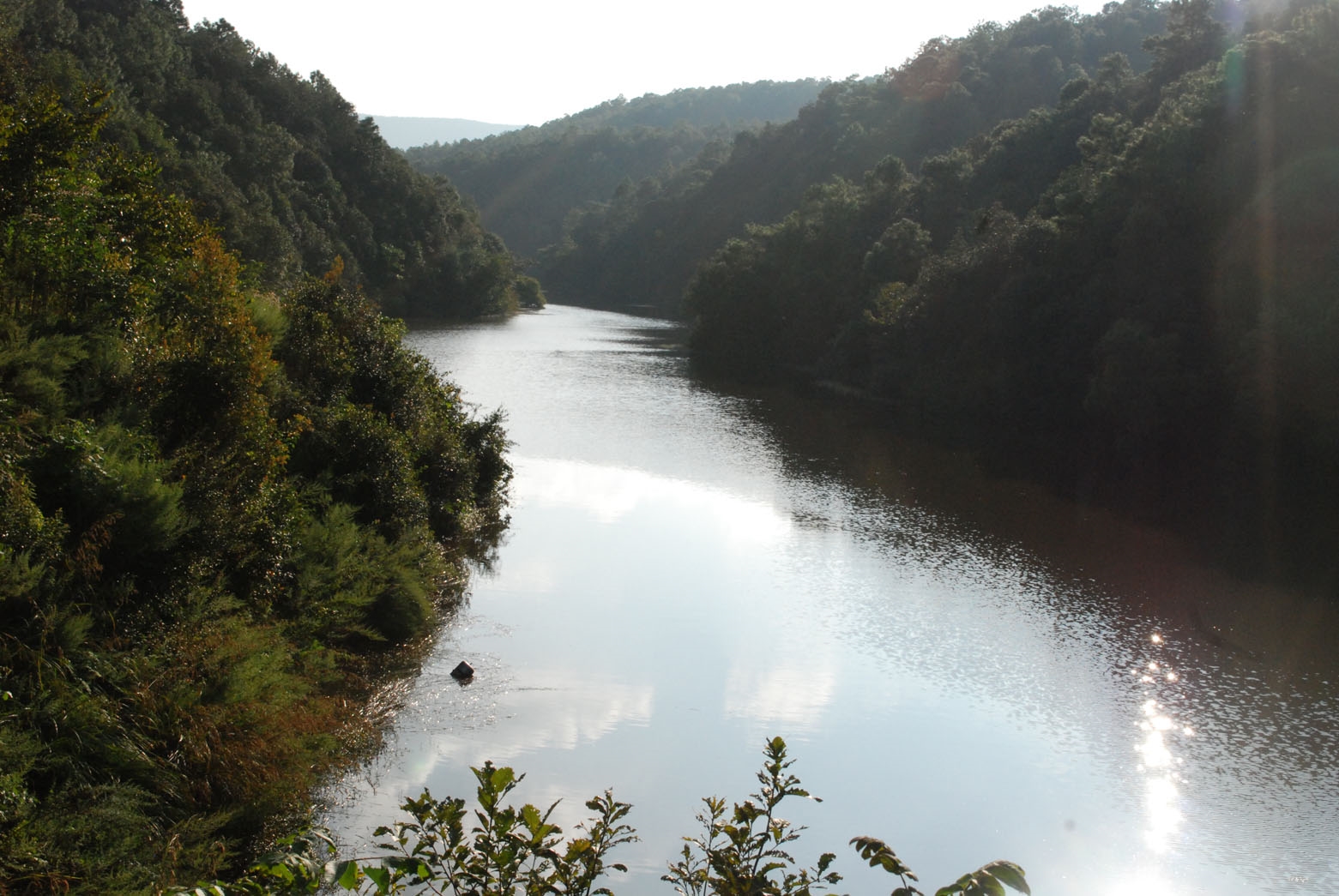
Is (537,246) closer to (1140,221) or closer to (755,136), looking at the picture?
(755,136)

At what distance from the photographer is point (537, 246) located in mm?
148500

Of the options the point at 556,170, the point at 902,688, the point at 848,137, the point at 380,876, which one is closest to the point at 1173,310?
the point at 902,688

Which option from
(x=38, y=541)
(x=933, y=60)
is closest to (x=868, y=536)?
(x=38, y=541)

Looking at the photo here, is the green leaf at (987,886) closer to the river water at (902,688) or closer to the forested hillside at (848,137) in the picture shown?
the river water at (902,688)

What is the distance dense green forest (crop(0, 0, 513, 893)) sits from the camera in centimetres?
848

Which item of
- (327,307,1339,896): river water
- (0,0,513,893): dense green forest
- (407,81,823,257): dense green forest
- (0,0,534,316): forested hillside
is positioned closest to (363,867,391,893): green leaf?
(0,0,513,893): dense green forest

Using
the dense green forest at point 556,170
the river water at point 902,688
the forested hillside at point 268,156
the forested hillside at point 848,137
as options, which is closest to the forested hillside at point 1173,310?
the river water at point 902,688

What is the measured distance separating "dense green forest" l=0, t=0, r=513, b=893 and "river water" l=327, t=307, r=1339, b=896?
1168mm

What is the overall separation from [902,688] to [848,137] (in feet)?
261

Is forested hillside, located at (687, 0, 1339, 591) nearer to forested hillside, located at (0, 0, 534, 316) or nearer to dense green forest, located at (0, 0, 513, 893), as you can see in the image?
dense green forest, located at (0, 0, 513, 893)

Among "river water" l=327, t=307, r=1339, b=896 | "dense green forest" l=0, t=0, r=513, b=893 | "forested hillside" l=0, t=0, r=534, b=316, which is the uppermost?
"forested hillside" l=0, t=0, r=534, b=316

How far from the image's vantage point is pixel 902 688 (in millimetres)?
15117

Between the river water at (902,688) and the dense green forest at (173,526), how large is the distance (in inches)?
46.0

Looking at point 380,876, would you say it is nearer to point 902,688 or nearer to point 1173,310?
point 902,688
